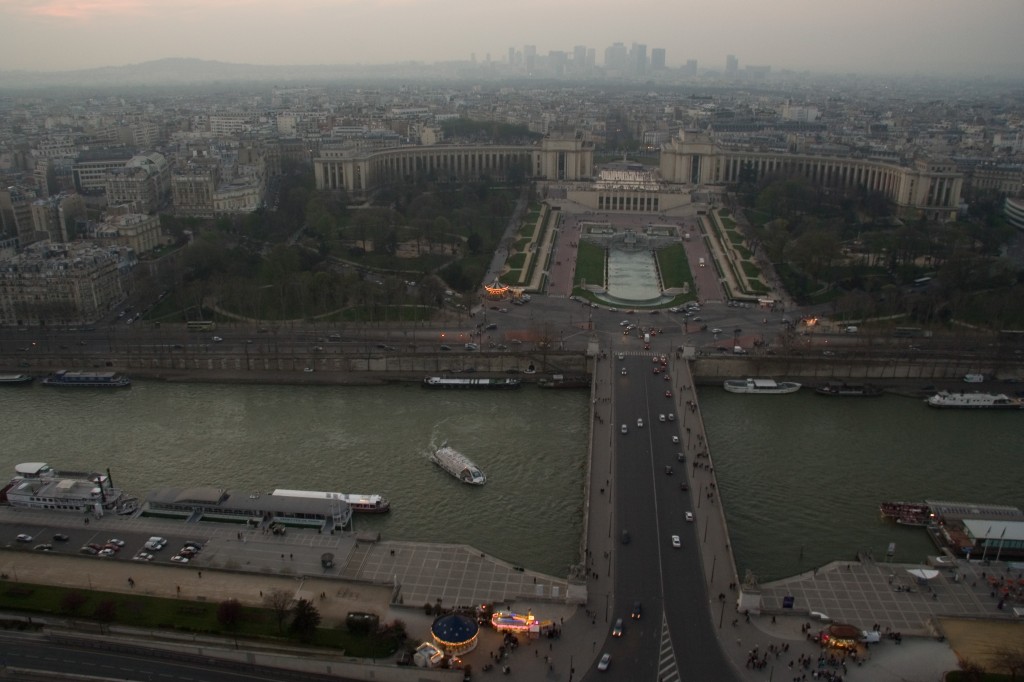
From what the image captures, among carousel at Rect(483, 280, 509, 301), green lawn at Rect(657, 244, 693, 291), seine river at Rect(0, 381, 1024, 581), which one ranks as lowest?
seine river at Rect(0, 381, 1024, 581)

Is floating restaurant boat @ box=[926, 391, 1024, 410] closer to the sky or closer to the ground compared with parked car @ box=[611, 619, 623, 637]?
closer to the ground

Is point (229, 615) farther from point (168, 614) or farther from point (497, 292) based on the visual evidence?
point (497, 292)

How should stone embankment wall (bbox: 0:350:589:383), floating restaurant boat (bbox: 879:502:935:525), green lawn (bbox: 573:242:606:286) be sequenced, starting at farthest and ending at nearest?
1. green lawn (bbox: 573:242:606:286)
2. stone embankment wall (bbox: 0:350:589:383)
3. floating restaurant boat (bbox: 879:502:935:525)

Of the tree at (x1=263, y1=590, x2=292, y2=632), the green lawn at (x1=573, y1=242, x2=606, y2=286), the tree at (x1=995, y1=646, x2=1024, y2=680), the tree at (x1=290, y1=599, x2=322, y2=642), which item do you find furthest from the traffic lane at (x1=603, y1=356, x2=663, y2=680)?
the green lawn at (x1=573, y1=242, x2=606, y2=286)

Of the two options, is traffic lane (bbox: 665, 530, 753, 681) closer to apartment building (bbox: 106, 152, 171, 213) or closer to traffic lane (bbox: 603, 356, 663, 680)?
traffic lane (bbox: 603, 356, 663, 680)

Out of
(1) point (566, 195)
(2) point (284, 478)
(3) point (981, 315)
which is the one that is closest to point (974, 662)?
(2) point (284, 478)

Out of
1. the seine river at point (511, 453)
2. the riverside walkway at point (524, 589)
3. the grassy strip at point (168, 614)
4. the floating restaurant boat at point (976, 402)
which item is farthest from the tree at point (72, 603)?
the floating restaurant boat at point (976, 402)

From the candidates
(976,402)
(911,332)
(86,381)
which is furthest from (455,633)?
(911,332)
